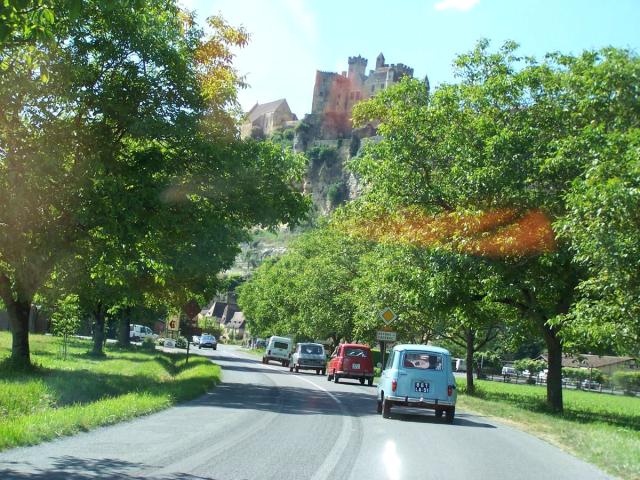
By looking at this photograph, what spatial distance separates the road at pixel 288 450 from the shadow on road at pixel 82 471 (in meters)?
0.01

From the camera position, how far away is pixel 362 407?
20344 mm

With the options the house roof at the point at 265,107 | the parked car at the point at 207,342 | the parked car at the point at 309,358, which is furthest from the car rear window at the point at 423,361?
the house roof at the point at 265,107

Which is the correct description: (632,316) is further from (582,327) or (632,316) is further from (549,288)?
(549,288)

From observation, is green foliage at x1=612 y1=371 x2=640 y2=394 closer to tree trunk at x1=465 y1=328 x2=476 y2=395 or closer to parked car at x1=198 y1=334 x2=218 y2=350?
tree trunk at x1=465 y1=328 x2=476 y2=395

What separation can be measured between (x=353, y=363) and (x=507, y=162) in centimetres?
1527

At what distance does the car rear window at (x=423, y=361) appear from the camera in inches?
691

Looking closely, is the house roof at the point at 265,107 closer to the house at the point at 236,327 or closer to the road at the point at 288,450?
the house at the point at 236,327

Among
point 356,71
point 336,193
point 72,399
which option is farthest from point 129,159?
point 356,71

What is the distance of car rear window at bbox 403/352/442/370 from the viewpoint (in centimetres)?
1755

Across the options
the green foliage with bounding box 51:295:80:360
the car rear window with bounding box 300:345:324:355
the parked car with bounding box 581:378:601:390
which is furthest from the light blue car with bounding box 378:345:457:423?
the parked car with bounding box 581:378:601:390

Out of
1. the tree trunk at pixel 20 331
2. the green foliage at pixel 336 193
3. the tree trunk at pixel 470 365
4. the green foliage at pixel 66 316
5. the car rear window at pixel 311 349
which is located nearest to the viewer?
the tree trunk at pixel 20 331

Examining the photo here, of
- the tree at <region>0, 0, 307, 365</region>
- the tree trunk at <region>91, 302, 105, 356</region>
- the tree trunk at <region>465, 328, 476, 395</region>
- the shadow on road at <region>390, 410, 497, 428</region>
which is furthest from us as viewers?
the tree trunk at <region>91, 302, 105, 356</region>

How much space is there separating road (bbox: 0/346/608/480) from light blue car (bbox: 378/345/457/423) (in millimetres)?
456

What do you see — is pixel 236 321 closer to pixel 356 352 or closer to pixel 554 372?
pixel 356 352
